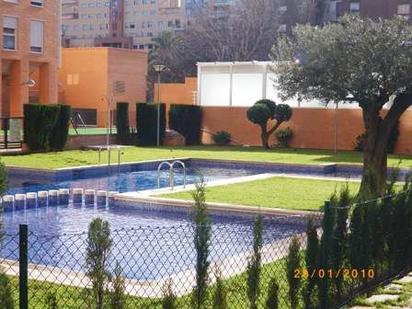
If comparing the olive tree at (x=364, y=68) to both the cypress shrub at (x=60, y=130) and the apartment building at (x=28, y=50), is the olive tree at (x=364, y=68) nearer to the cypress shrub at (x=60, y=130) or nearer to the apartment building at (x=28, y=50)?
the cypress shrub at (x=60, y=130)

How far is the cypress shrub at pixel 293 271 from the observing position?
5400 millimetres

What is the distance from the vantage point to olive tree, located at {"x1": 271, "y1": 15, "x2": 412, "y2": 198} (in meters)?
11.8

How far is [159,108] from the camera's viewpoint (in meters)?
28.9

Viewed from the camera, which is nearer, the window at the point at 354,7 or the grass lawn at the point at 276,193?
the grass lawn at the point at 276,193

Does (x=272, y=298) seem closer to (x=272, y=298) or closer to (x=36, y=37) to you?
(x=272, y=298)

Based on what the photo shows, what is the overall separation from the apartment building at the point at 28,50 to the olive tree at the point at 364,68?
2419 cm

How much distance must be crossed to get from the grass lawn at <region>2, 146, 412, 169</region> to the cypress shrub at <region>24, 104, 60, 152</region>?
2.33 ft

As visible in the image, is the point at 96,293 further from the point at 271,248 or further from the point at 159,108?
the point at 159,108

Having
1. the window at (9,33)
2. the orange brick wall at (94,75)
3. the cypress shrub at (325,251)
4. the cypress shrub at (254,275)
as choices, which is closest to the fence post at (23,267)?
the cypress shrub at (254,275)

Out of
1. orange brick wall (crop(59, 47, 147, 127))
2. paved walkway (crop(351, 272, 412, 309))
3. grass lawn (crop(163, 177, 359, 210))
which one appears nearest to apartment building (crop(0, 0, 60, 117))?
orange brick wall (crop(59, 47, 147, 127))

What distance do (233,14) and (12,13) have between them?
73.0ft

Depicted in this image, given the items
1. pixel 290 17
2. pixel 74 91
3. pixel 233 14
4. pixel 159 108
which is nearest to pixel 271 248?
pixel 159 108

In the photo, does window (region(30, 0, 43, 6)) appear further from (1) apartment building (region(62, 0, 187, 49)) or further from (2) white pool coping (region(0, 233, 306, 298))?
(1) apartment building (region(62, 0, 187, 49))

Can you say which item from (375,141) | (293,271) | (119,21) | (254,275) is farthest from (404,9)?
(254,275)
